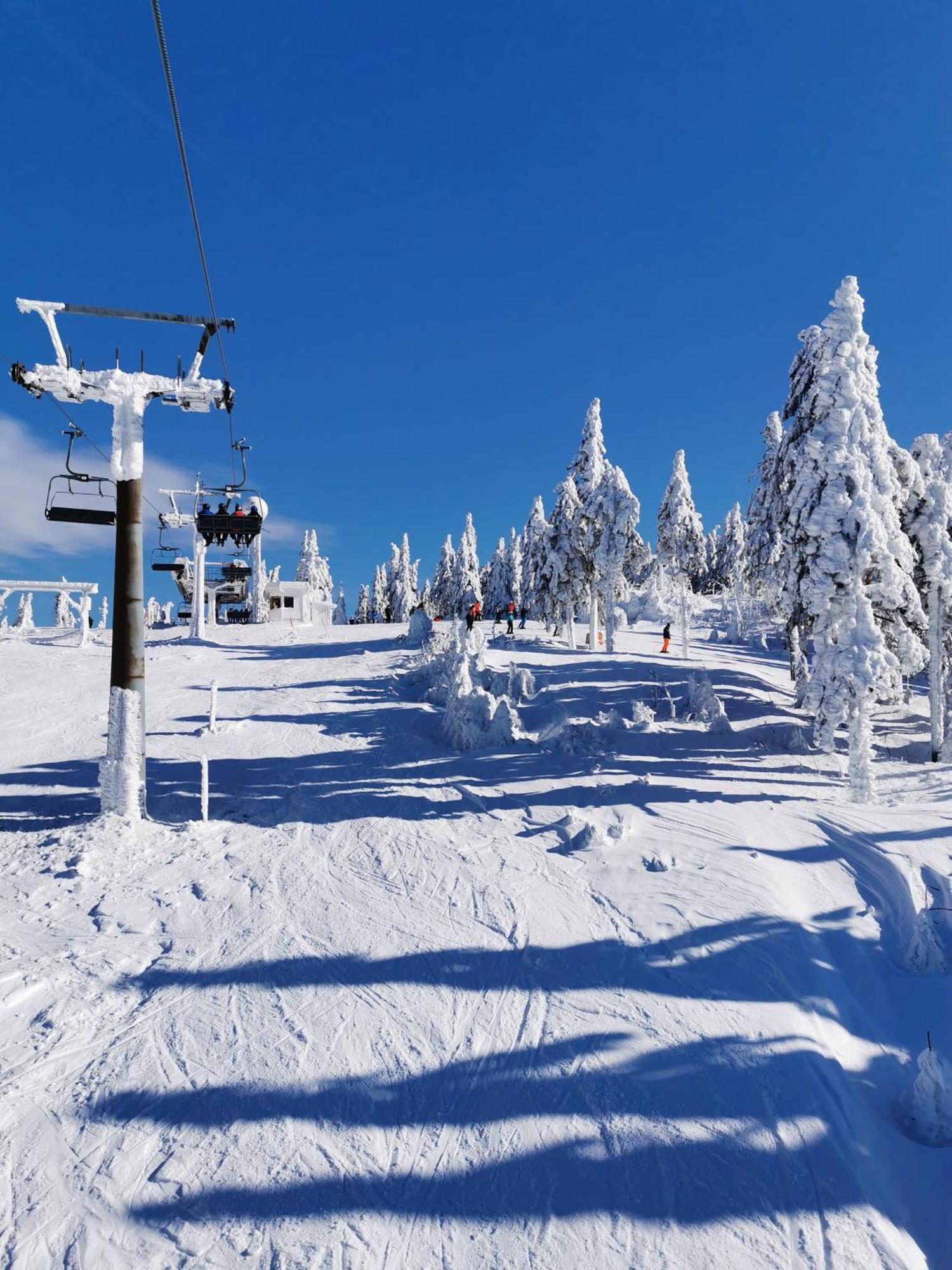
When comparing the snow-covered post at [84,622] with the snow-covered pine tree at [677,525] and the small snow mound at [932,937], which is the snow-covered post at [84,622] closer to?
the small snow mound at [932,937]

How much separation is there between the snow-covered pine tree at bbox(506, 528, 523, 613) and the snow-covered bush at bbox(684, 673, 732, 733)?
175ft

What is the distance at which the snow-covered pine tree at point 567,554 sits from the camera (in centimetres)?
3450

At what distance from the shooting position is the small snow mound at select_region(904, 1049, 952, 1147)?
5.29m

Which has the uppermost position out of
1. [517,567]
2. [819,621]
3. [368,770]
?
[517,567]

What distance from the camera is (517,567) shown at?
7594 centimetres

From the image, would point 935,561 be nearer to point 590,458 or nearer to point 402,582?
point 590,458

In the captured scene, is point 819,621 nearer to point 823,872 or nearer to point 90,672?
point 823,872

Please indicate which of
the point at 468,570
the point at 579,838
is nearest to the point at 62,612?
the point at 468,570

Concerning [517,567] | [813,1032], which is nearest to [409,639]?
[813,1032]

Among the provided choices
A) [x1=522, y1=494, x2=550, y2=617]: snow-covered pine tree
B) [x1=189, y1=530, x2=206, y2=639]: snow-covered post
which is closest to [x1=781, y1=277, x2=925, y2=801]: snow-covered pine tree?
[x1=522, y1=494, x2=550, y2=617]: snow-covered pine tree

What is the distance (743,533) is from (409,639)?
52597mm

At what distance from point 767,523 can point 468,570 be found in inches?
2023

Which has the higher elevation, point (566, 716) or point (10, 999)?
point (566, 716)

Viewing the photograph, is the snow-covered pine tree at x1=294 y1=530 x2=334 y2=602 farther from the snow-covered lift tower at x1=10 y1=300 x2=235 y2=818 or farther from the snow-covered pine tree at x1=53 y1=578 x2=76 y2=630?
the snow-covered lift tower at x1=10 y1=300 x2=235 y2=818
